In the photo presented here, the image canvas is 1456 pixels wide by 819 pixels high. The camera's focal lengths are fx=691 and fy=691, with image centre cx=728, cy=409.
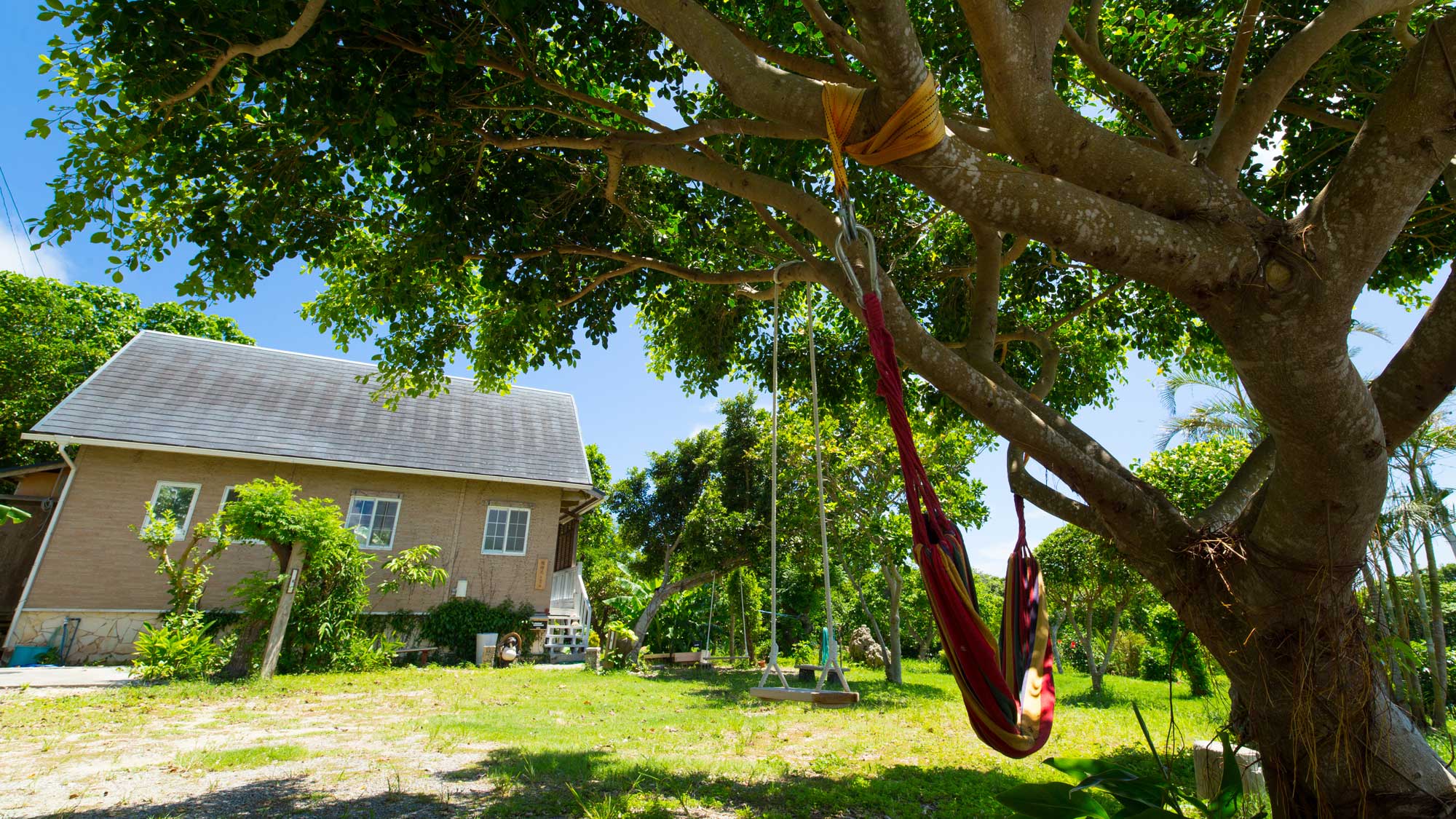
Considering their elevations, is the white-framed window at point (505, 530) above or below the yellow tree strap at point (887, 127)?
above

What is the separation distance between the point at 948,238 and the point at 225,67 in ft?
22.3

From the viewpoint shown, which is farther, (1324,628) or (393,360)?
(393,360)

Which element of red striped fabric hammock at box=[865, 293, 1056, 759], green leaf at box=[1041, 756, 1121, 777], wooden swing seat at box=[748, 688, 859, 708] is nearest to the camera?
red striped fabric hammock at box=[865, 293, 1056, 759]

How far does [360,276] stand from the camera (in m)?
7.88

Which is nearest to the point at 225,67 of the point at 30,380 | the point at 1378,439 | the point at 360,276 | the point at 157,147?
the point at 157,147

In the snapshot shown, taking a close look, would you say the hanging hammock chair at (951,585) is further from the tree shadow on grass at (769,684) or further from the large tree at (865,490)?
the large tree at (865,490)

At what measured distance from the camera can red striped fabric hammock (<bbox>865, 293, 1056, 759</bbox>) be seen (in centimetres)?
238

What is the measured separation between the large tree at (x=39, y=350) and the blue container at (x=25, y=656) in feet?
37.7

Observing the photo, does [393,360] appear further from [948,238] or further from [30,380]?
[30,380]

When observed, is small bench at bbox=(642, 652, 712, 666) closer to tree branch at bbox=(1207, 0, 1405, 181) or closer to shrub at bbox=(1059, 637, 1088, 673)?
Answer: shrub at bbox=(1059, 637, 1088, 673)

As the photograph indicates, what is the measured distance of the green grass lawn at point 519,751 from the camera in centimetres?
479

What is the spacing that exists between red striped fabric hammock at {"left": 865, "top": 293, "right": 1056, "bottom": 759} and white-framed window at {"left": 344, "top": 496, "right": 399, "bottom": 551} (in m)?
15.3

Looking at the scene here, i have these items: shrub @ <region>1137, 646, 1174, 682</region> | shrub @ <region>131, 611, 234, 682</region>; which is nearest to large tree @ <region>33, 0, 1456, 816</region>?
A: shrub @ <region>131, 611, 234, 682</region>

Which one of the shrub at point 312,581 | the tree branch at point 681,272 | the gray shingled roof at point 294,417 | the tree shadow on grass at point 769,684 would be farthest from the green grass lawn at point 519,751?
the gray shingled roof at point 294,417
